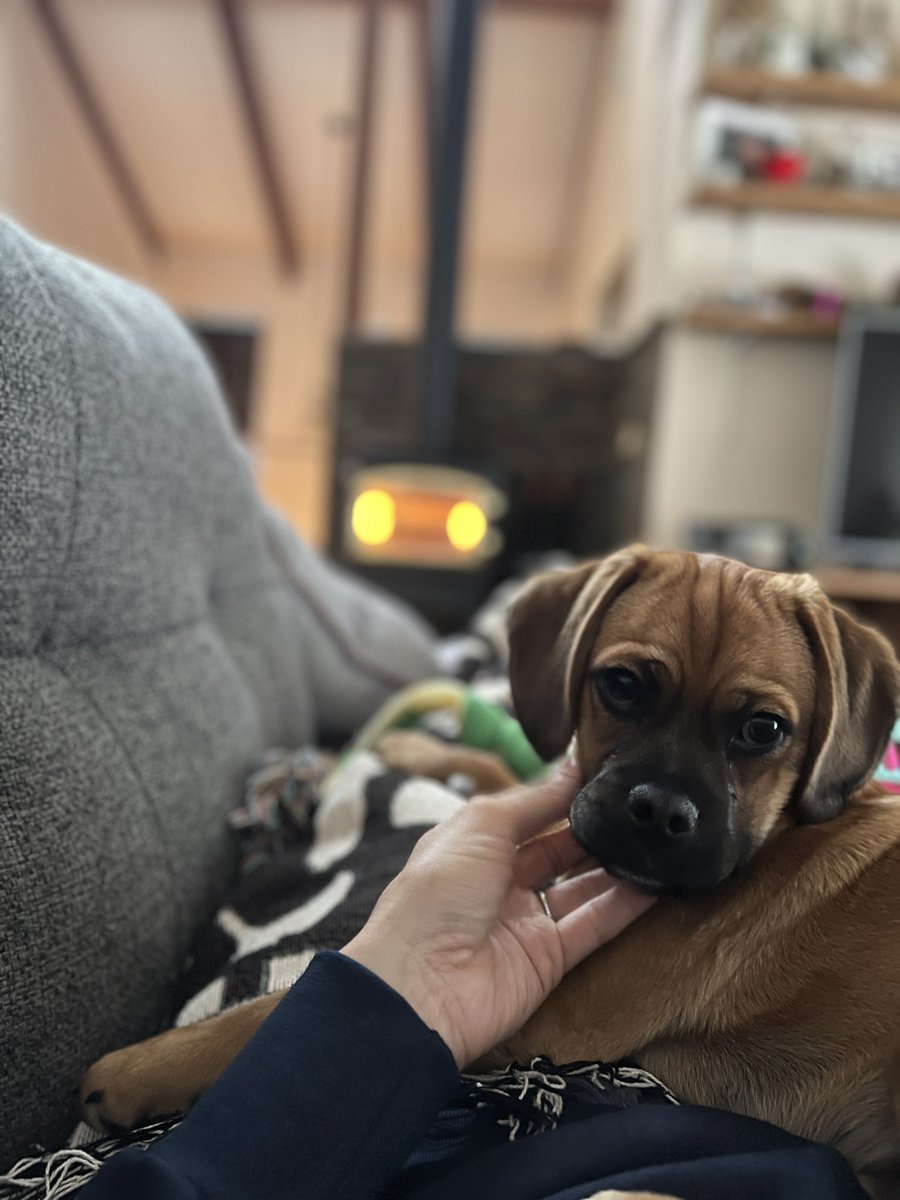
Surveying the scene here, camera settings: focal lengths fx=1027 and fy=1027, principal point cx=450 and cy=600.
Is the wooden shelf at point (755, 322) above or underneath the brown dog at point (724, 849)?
above

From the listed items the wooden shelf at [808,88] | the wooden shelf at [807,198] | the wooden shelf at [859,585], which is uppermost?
the wooden shelf at [808,88]

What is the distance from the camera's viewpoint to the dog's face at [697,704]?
3.34 ft

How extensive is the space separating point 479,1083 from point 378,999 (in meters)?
0.15

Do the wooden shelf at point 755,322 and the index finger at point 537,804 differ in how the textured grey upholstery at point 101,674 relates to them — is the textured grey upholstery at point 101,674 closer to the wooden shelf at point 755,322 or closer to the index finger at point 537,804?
the index finger at point 537,804

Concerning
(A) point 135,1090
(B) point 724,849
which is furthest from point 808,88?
(A) point 135,1090

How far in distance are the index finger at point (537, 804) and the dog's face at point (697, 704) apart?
28 mm

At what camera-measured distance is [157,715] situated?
4.22ft

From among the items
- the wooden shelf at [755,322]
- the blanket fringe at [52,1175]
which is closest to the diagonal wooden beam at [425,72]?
the wooden shelf at [755,322]

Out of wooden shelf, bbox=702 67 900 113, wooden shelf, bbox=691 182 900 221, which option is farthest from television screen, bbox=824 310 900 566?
wooden shelf, bbox=702 67 900 113

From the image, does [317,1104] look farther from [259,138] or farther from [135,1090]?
[259,138]

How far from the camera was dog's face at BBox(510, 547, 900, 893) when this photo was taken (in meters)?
1.02

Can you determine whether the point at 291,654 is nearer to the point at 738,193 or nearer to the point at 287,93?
the point at 738,193

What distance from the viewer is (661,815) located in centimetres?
99

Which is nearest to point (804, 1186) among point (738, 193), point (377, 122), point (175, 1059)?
point (175, 1059)
